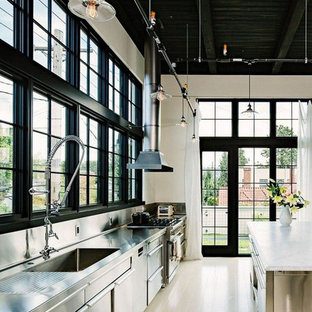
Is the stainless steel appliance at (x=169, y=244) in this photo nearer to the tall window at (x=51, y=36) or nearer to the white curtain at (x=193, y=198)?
the white curtain at (x=193, y=198)

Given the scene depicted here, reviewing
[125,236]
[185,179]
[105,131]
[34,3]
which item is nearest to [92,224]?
[125,236]

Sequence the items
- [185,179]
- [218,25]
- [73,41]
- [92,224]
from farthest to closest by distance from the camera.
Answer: [185,179], [218,25], [92,224], [73,41]

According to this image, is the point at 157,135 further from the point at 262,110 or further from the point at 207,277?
the point at 262,110

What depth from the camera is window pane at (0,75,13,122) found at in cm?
327

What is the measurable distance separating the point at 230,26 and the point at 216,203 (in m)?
3.56

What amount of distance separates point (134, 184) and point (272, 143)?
114 inches

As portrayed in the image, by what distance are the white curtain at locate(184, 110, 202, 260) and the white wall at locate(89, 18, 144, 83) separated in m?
1.70

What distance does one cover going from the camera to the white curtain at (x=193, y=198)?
8.79 m

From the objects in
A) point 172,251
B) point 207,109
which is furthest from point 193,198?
point 172,251

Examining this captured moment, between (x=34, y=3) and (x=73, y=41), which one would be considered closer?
(x=34, y=3)

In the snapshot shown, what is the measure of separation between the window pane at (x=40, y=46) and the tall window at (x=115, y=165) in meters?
2.32

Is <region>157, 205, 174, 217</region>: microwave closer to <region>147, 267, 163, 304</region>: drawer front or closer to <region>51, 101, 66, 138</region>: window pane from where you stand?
<region>147, 267, 163, 304</region>: drawer front

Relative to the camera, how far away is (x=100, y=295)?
3174 millimetres

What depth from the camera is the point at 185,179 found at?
895 cm
